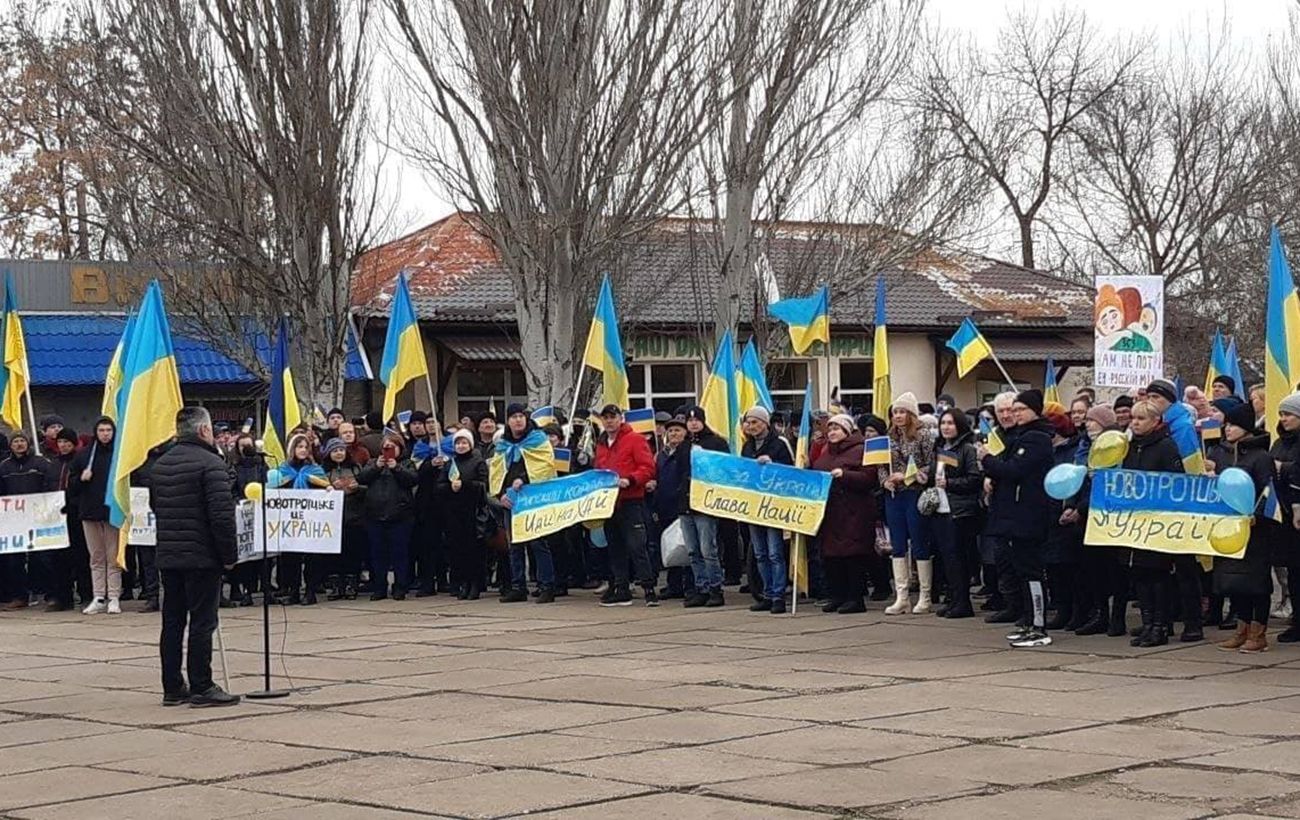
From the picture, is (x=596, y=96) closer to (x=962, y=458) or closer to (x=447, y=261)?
(x=962, y=458)

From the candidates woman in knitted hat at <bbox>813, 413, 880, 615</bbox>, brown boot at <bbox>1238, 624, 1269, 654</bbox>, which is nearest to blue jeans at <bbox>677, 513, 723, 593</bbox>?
woman in knitted hat at <bbox>813, 413, 880, 615</bbox>

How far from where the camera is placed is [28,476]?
19078 mm

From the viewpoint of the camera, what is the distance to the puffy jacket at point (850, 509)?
1631 centimetres

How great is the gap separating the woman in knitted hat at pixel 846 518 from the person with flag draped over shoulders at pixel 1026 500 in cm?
208

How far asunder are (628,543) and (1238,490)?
6.65m

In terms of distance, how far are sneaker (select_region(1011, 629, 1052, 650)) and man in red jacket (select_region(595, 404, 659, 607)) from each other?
463cm

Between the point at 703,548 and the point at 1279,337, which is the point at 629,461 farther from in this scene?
the point at 1279,337

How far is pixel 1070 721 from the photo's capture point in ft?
33.6

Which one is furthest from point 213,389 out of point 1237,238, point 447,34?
point 1237,238

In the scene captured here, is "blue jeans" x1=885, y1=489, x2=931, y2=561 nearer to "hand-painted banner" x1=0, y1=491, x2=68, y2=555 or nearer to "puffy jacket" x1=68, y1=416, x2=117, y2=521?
"puffy jacket" x1=68, y1=416, x2=117, y2=521

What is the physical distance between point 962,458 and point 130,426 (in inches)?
253

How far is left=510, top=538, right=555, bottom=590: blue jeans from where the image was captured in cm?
1831

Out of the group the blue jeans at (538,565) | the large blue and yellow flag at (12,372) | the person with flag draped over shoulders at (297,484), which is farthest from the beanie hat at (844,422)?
the large blue and yellow flag at (12,372)

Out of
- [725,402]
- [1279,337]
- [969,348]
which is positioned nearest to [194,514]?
[725,402]
